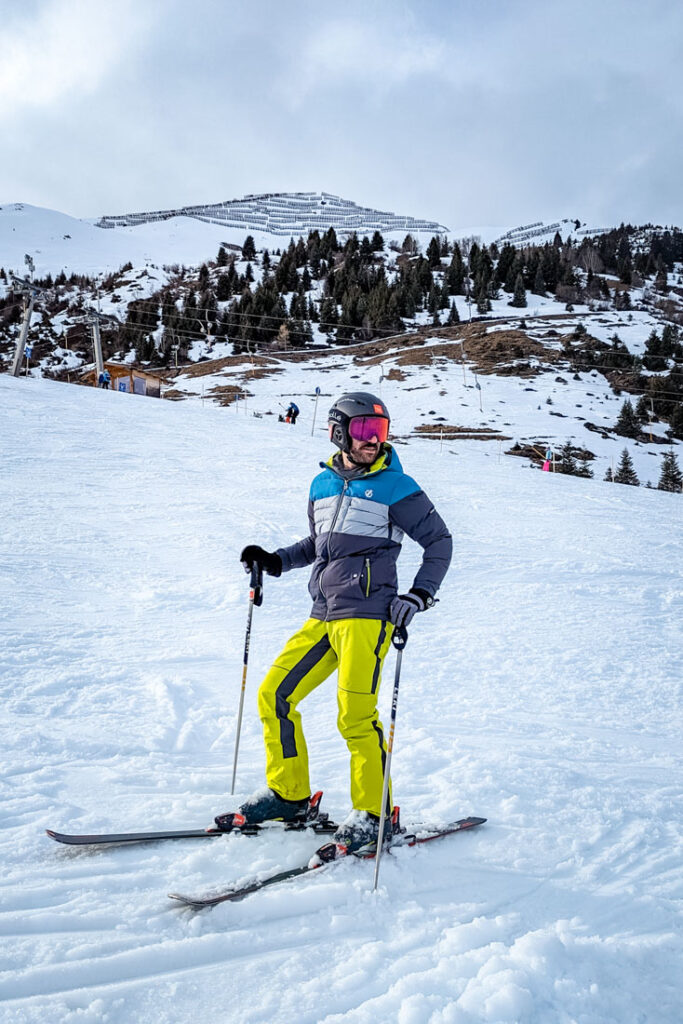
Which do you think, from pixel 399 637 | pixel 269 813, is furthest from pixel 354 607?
pixel 269 813

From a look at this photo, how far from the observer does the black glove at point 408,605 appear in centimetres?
255

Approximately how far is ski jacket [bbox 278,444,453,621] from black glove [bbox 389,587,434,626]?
4cm

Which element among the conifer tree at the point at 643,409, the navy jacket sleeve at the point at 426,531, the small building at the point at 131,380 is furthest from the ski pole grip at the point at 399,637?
the conifer tree at the point at 643,409

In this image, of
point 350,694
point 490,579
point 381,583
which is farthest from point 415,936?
point 490,579

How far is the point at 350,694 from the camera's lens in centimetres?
258

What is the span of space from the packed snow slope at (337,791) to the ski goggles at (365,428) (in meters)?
1.78

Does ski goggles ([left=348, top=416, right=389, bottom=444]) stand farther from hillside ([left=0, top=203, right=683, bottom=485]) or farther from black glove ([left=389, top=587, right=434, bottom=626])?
hillside ([left=0, top=203, right=683, bottom=485])

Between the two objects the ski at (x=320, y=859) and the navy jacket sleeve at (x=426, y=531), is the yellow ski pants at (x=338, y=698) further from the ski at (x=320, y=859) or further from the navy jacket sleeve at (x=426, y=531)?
the navy jacket sleeve at (x=426, y=531)

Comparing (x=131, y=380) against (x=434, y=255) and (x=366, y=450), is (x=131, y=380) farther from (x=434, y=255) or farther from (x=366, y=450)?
(x=434, y=255)

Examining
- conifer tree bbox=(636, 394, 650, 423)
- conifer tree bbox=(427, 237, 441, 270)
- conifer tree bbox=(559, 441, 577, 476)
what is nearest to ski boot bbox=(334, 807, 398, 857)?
conifer tree bbox=(559, 441, 577, 476)

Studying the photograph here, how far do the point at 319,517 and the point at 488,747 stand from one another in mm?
1848

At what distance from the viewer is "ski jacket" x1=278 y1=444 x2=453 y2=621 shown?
269 centimetres

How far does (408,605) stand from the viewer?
2576 millimetres

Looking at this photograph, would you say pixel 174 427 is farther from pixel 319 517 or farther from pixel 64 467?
pixel 319 517
